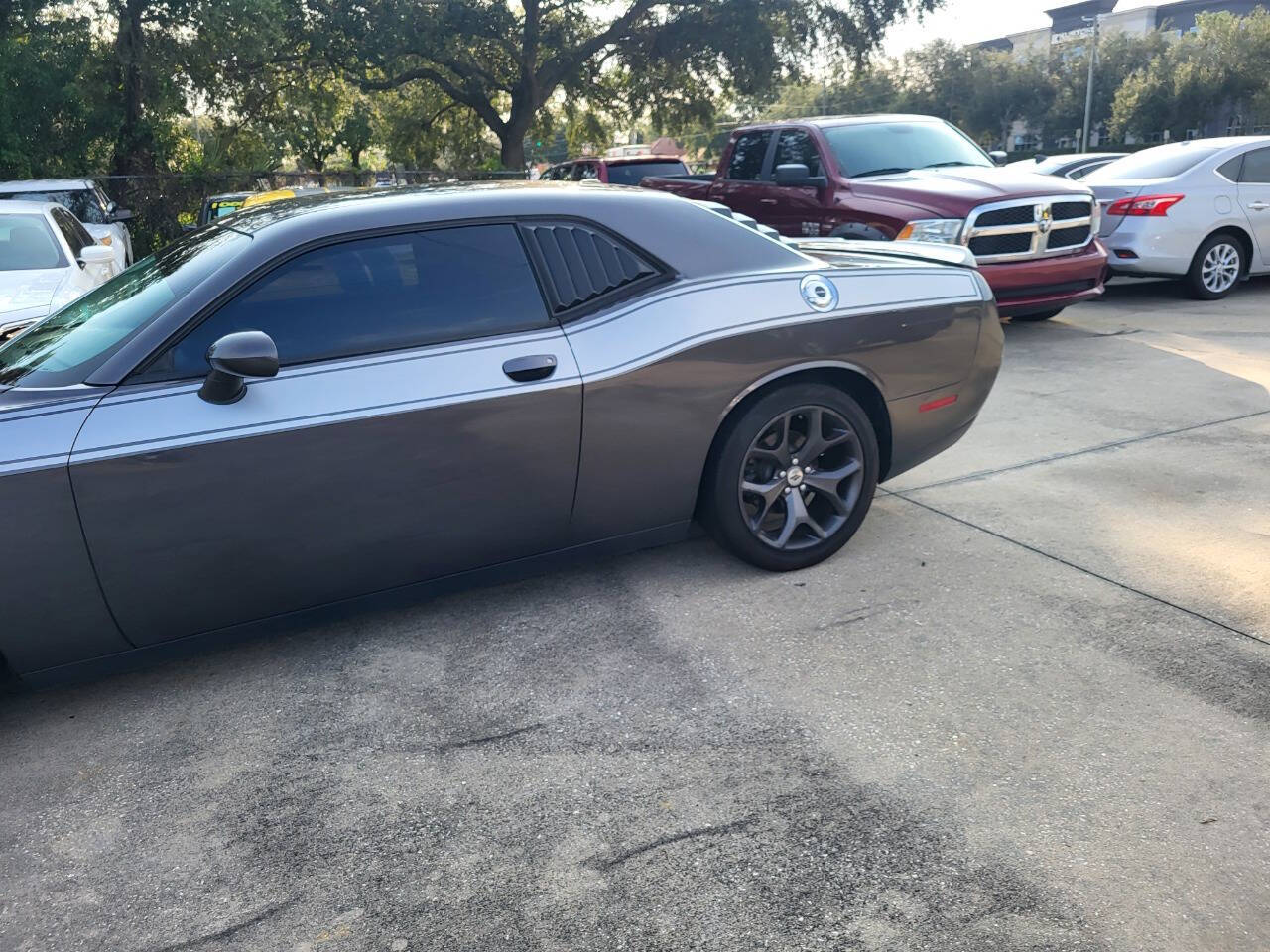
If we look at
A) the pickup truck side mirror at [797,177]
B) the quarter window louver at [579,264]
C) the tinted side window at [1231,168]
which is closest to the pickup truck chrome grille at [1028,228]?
the pickup truck side mirror at [797,177]

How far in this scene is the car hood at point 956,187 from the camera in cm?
828

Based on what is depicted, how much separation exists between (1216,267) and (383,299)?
9641 millimetres

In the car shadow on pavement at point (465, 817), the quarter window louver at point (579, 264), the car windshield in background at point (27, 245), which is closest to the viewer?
the car shadow on pavement at point (465, 817)

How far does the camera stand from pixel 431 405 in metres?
3.52

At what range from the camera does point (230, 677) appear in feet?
12.3

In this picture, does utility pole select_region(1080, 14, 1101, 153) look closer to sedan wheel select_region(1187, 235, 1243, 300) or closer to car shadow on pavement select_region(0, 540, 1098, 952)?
sedan wheel select_region(1187, 235, 1243, 300)

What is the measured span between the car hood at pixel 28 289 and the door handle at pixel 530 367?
4653mm

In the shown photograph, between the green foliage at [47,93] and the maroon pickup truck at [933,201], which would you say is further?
the green foliage at [47,93]

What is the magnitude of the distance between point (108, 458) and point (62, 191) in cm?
1163

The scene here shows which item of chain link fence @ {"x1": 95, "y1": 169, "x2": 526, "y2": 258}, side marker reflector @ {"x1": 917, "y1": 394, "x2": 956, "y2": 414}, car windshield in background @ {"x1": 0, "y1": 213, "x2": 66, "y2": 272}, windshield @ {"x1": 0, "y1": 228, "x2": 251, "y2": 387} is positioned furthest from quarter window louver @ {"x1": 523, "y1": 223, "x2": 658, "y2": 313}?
chain link fence @ {"x1": 95, "y1": 169, "x2": 526, "y2": 258}

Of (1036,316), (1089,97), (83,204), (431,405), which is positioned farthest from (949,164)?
(1089,97)

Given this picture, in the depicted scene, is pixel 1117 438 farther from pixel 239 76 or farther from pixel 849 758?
pixel 239 76

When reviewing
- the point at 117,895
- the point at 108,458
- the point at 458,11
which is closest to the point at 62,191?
the point at 108,458

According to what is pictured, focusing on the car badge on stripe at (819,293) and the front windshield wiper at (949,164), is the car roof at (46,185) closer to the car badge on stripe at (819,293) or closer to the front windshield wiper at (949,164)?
the front windshield wiper at (949,164)
